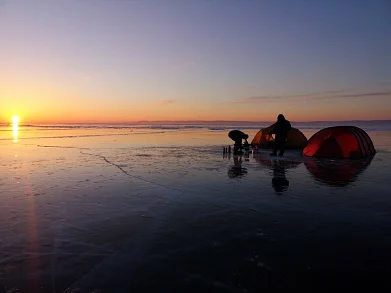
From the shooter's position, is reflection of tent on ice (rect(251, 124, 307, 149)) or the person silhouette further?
reflection of tent on ice (rect(251, 124, 307, 149))

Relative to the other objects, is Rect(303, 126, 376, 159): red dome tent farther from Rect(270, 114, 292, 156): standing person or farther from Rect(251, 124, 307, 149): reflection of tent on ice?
Rect(251, 124, 307, 149): reflection of tent on ice

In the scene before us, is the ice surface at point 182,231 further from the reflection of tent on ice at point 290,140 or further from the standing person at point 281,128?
the reflection of tent on ice at point 290,140

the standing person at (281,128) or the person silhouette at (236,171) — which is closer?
the person silhouette at (236,171)

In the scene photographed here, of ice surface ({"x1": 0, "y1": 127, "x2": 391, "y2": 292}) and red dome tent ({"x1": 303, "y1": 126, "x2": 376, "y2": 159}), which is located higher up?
red dome tent ({"x1": 303, "y1": 126, "x2": 376, "y2": 159})

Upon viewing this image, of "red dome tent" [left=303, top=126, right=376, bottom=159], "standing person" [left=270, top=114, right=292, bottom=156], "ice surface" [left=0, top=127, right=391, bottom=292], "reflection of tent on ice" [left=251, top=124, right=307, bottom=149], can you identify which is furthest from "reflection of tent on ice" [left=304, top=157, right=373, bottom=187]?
"reflection of tent on ice" [left=251, top=124, right=307, bottom=149]

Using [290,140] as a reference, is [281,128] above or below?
above

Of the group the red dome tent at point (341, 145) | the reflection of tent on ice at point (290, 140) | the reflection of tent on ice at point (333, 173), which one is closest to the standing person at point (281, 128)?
the red dome tent at point (341, 145)

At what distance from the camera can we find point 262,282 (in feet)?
12.3

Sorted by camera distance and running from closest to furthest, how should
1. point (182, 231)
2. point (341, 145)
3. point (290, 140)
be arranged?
point (182, 231), point (341, 145), point (290, 140)

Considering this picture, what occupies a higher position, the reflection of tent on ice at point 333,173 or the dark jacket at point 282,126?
the dark jacket at point 282,126

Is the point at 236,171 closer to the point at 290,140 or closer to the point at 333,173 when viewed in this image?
the point at 333,173

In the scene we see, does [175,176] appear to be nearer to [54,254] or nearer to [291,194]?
[291,194]

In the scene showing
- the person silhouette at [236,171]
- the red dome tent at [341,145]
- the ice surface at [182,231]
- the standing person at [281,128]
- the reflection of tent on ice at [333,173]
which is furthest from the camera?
the standing person at [281,128]

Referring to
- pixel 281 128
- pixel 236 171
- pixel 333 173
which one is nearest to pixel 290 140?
pixel 281 128
